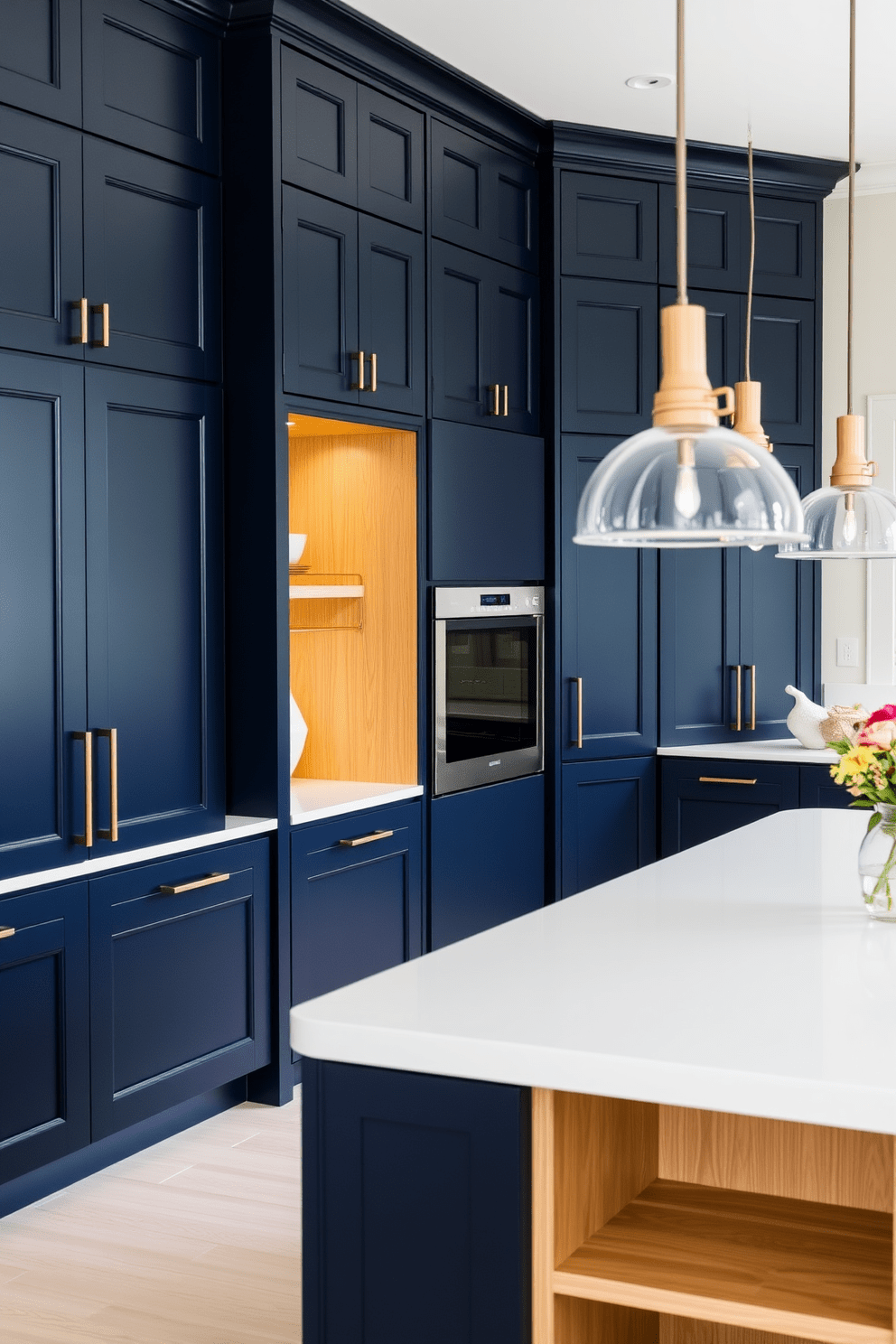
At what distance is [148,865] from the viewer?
3312mm

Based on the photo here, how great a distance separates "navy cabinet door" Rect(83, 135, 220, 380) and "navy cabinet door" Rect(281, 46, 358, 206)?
24 cm

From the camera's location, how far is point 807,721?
5.00m

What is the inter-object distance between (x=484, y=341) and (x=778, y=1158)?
3.14m

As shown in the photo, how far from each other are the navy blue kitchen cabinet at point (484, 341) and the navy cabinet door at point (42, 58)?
140 centimetres

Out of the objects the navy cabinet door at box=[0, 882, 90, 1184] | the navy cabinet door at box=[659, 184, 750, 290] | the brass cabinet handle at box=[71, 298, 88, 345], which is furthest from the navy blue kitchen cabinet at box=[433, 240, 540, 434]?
the navy cabinet door at box=[0, 882, 90, 1184]

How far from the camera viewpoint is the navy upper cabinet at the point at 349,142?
3672 millimetres

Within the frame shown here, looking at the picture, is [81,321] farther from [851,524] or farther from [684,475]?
[684,475]

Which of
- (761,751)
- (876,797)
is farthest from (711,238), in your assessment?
(876,797)

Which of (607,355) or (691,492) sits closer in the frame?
(691,492)

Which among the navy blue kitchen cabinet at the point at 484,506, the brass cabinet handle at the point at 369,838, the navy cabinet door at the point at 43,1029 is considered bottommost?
the navy cabinet door at the point at 43,1029

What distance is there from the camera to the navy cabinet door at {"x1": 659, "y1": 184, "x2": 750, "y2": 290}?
501 centimetres

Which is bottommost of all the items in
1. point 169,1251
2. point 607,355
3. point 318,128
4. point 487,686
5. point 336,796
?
point 169,1251

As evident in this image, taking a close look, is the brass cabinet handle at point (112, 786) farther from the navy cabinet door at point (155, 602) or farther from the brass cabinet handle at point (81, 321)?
the brass cabinet handle at point (81, 321)

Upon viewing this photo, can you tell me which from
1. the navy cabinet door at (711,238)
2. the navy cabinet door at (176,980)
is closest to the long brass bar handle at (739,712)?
the navy cabinet door at (711,238)
